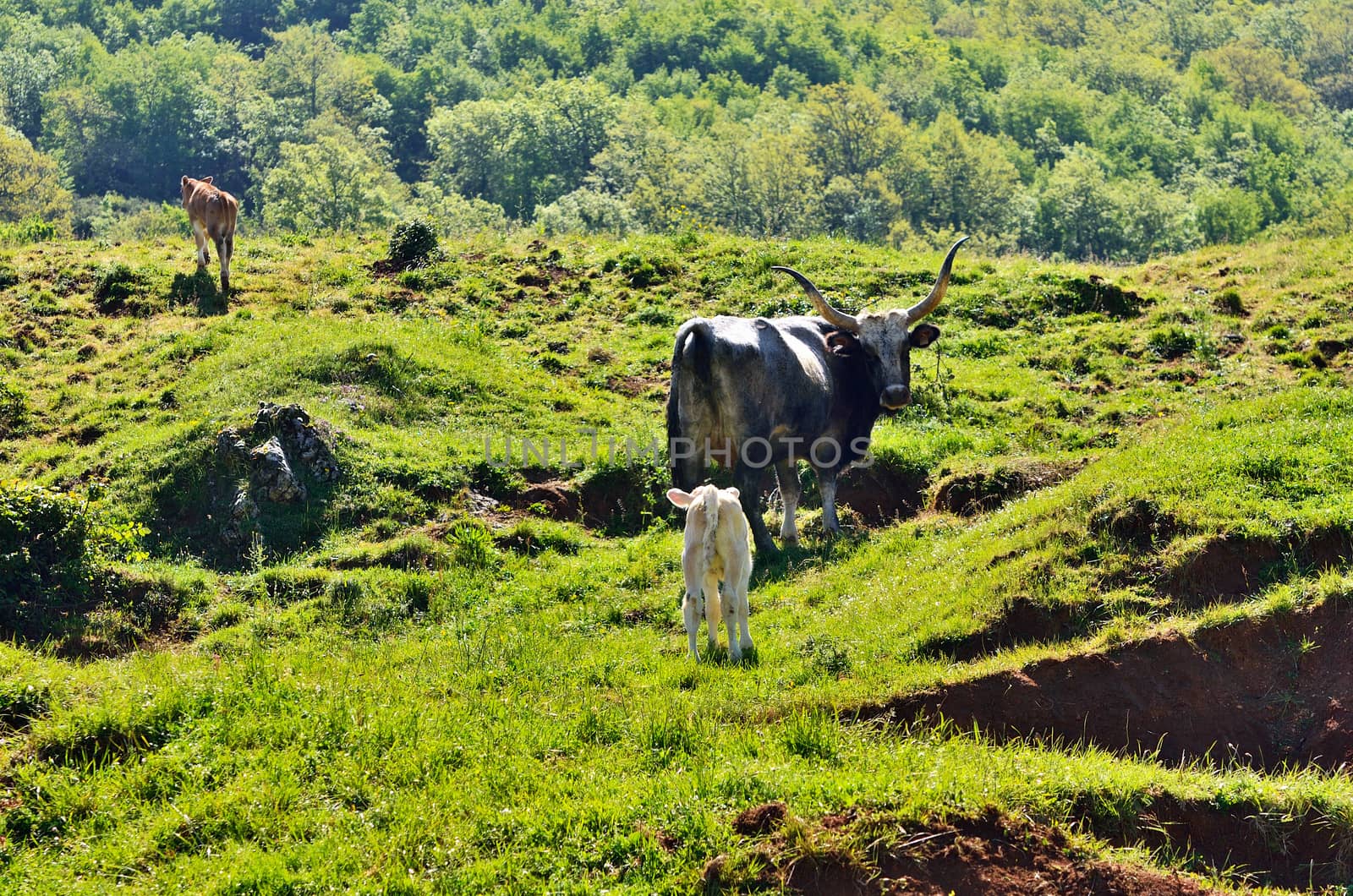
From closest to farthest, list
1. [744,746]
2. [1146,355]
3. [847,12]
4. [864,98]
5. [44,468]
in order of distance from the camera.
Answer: [744,746] < [44,468] < [1146,355] < [864,98] < [847,12]

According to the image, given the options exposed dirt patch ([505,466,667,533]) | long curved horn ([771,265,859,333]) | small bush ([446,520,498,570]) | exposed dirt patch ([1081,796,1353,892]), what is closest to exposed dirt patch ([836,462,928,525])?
long curved horn ([771,265,859,333])

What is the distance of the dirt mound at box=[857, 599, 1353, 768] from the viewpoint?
10055 millimetres

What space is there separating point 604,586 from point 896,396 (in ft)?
16.0

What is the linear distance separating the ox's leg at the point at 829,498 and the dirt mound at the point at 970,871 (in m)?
8.67

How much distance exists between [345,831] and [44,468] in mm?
12133

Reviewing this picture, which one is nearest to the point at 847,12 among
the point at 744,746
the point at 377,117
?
the point at 377,117

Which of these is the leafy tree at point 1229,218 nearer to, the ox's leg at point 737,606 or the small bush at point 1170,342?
the small bush at point 1170,342

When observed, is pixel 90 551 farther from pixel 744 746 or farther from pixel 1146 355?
pixel 1146 355

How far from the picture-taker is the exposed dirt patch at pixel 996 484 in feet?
52.1

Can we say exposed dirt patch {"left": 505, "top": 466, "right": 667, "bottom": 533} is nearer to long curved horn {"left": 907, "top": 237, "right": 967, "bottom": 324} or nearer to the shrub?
long curved horn {"left": 907, "top": 237, "right": 967, "bottom": 324}

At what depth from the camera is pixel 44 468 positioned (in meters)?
17.9

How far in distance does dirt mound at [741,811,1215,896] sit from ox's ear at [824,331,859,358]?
10176 mm

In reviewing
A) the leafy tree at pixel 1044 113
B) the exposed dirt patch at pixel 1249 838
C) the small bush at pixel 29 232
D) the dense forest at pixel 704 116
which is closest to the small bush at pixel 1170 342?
the exposed dirt patch at pixel 1249 838

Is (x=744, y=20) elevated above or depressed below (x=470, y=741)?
above
